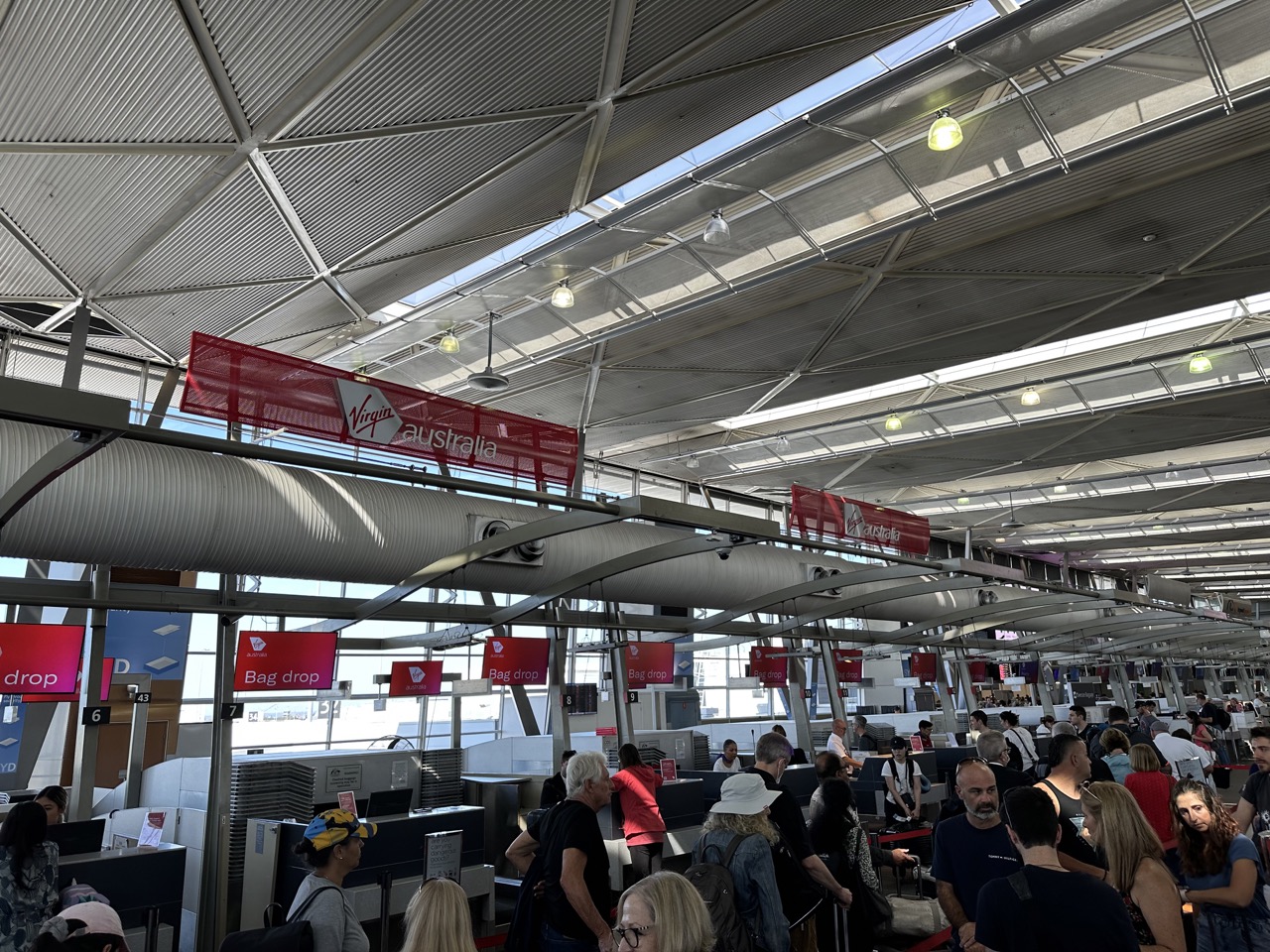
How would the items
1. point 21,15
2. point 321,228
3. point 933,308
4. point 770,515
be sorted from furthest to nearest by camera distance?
point 770,515
point 933,308
point 321,228
point 21,15

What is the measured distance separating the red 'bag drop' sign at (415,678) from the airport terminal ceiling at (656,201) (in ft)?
14.9

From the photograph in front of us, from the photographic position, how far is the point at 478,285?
10867 mm

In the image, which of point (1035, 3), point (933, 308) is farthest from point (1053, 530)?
point (1035, 3)

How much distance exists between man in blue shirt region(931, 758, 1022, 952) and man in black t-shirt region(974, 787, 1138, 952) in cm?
106

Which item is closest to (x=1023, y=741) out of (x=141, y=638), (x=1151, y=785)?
(x=1151, y=785)

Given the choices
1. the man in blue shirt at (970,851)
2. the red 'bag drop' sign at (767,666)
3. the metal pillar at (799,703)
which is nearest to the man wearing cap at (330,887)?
the man in blue shirt at (970,851)

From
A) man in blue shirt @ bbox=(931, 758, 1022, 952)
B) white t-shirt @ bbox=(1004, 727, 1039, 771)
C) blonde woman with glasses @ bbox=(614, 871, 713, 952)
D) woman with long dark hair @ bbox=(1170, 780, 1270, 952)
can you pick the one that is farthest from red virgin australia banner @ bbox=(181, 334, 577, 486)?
white t-shirt @ bbox=(1004, 727, 1039, 771)

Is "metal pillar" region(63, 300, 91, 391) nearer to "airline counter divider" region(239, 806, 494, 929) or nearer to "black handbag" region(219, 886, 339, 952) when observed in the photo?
"airline counter divider" region(239, 806, 494, 929)

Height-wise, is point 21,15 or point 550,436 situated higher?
point 21,15

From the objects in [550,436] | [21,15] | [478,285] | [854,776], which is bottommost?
[854,776]

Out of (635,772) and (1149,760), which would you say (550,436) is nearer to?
(635,772)

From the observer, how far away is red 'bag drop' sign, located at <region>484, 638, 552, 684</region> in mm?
12250

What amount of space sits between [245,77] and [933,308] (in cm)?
886

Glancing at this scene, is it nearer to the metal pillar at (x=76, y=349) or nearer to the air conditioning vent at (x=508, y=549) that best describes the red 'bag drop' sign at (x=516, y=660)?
the air conditioning vent at (x=508, y=549)
